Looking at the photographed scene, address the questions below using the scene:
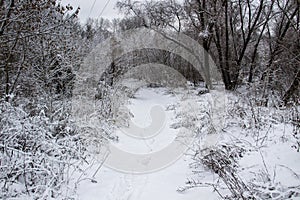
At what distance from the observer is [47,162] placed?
3029 mm

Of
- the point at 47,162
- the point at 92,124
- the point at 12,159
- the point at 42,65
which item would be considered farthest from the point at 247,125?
the point at 42,65

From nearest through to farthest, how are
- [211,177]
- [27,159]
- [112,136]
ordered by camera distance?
1. [27,159]
2. [211,177]
3. [112,136]

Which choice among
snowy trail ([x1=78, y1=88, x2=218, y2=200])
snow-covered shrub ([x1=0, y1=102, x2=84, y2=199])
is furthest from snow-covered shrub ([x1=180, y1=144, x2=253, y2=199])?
snow-covered shrub ([x1=0, y1=102, x2=84, y2=199])

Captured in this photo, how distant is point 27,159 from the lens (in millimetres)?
2881

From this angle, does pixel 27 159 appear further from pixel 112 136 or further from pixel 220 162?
pixel 112 136

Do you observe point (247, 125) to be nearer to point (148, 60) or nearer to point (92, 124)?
point (92, 124)

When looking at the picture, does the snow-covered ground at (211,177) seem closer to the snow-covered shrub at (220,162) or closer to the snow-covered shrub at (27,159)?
the snow-covered shrub at (220,162)

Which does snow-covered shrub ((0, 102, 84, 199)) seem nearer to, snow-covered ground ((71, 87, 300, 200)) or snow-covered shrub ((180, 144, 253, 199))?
snow-covered ground ((71, 87, 300, 200))

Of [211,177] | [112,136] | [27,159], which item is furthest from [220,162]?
[112,136]

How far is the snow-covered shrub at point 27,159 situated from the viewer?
9.00 feet

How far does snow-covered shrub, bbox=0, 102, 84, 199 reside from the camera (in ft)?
9.00

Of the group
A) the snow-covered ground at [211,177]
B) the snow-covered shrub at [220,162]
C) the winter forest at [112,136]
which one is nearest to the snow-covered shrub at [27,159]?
the winter forest at [112,136]

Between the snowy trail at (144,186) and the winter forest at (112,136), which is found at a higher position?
the winter forest at (112,136)

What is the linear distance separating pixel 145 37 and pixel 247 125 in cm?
1666
